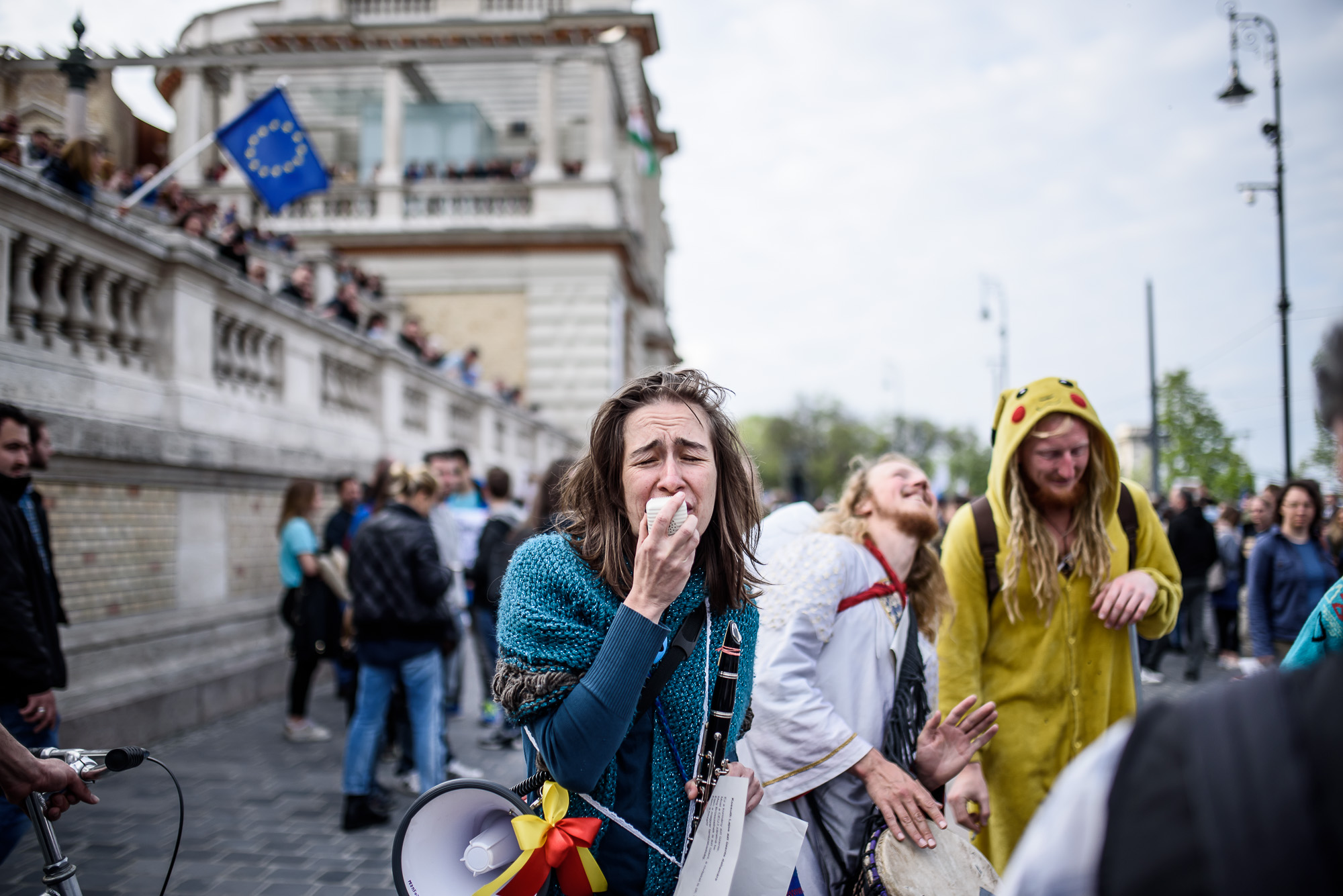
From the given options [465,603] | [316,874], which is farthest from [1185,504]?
[316,874]

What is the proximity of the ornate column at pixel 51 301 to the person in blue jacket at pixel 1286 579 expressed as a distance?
843 cm

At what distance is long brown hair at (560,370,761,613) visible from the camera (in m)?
1.92

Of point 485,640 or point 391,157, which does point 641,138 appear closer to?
point 391,157

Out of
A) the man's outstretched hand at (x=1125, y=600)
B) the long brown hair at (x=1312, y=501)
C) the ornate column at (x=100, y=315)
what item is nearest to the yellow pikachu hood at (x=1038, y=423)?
the man's outstretched hand at (x=1125, y=600)

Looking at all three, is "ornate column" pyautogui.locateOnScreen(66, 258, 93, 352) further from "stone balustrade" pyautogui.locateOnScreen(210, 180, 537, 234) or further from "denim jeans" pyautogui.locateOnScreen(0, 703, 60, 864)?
"stone balustrade" pyautogui.locateOnScreen(210, 180, 537, 234)

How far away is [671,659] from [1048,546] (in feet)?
5.67

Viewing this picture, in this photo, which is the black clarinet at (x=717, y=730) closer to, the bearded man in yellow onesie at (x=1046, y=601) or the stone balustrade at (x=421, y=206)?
the bearded man in yellow onesie at (x=1046, y=601)

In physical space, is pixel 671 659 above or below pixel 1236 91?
below

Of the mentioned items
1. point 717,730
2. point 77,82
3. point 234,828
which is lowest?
point 234,828

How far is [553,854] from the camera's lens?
1596 millimetres

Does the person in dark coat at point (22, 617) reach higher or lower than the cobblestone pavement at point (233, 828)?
higher

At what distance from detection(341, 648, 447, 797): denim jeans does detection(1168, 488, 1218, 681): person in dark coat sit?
8606 mm

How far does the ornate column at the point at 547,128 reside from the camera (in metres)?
23.4

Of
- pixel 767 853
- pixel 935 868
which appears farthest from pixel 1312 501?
pixel 767 853
